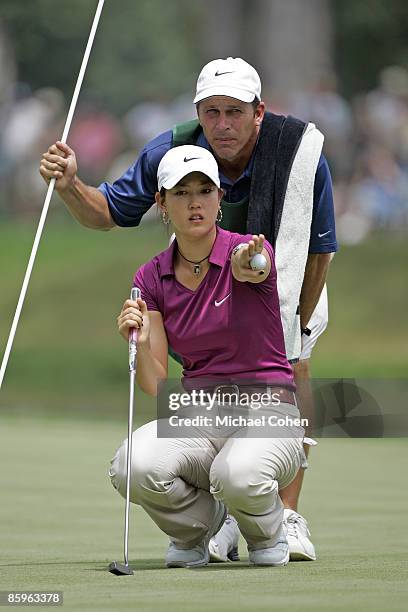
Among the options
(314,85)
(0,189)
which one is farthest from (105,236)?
(314,85)

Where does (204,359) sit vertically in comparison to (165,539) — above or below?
above

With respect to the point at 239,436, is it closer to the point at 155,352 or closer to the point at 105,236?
the point at 155,352

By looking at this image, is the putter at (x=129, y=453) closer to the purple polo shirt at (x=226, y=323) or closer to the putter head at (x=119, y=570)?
the putter head at (x=119, y=570)

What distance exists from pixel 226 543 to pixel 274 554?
0.34 metres

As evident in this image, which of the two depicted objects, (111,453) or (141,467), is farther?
(111,453)

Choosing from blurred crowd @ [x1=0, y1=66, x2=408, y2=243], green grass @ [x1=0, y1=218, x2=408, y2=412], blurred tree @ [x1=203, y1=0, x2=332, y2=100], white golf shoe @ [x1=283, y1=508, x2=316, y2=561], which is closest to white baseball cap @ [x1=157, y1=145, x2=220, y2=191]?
white golf shoe @ [x1=283, y1=508, x2=316, y2=561]

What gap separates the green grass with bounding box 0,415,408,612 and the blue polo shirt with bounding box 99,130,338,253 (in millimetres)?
1176

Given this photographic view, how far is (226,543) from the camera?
6191 millimetres

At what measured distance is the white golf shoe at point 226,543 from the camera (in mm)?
6121

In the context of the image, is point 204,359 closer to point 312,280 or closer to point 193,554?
point 193,554

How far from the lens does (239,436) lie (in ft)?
19.3

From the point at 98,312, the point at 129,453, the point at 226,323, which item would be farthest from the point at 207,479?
the point at 98,312

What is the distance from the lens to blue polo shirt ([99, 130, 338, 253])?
6.49 m

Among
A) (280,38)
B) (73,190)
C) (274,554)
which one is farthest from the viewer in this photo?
(280,38)
